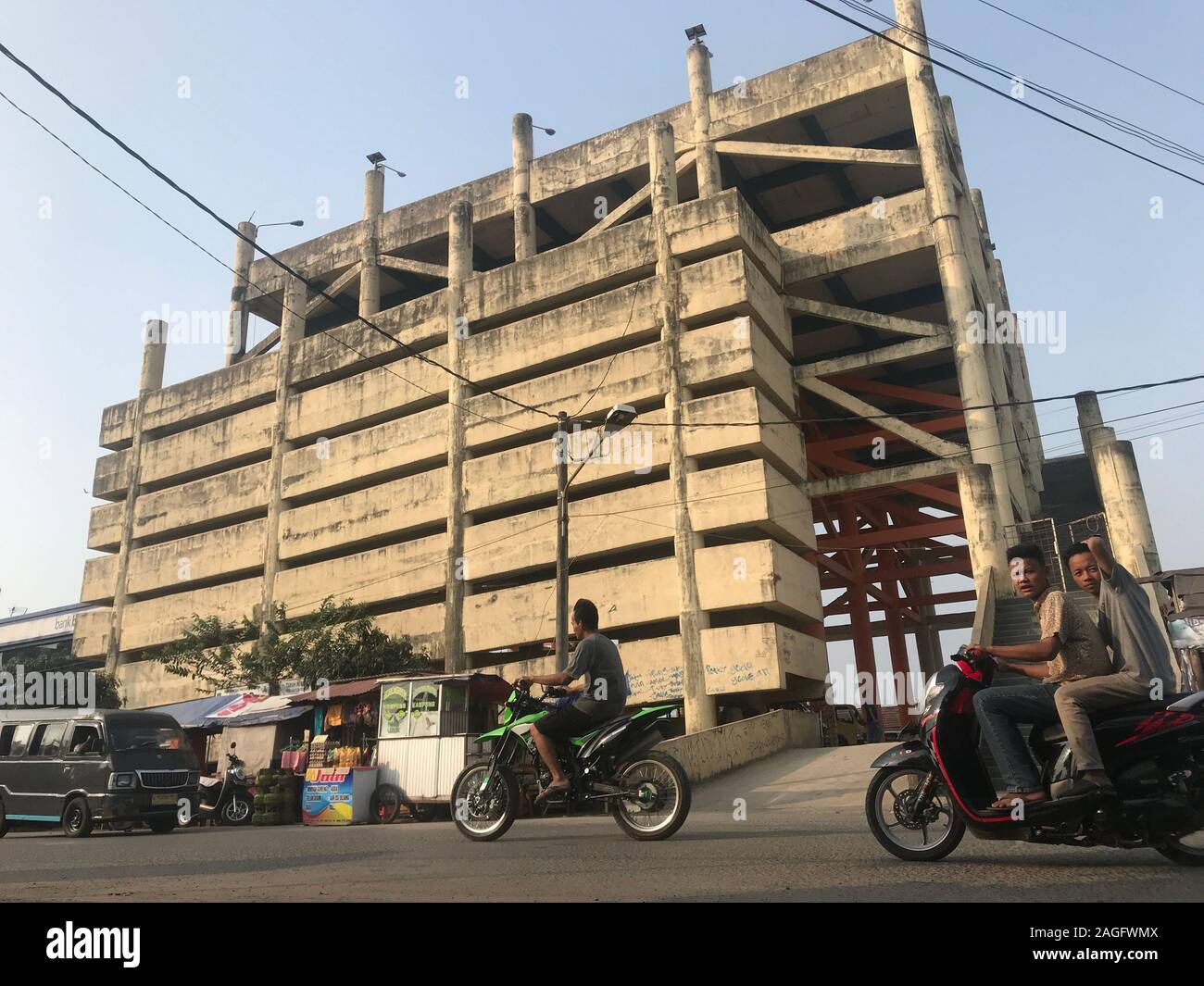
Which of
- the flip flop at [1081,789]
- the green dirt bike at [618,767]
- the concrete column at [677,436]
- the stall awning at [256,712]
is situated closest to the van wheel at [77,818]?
the stall awning at [256,712]

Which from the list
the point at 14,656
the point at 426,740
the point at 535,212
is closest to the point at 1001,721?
the point at 426,740

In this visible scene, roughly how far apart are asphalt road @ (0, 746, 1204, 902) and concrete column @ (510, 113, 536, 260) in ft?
91.4

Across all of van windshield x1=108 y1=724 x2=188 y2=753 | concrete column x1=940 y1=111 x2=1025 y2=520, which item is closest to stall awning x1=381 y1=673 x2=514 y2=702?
van windshield x1=108 y1=724 x2=188 y2=753

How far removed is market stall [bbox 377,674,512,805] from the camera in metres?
14.7

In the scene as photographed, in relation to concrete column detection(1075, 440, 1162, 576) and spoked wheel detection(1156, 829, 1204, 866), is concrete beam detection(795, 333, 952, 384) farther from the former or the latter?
spoked wheel detection(1156, 829, 1204, 866)

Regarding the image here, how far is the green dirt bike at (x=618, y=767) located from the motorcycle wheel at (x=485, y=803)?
2 centimetres

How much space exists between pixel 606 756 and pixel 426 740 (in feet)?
29.0

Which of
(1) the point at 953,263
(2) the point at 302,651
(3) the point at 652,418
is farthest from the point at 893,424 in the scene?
(2) the point at 302,651

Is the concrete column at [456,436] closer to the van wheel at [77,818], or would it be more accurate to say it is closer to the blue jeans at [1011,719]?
the van wheel at [77,818]

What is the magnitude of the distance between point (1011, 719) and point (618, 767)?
3.27 m

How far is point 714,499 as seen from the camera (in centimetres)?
2548

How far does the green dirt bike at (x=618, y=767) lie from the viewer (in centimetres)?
698

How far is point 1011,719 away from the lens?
483 centimetres
